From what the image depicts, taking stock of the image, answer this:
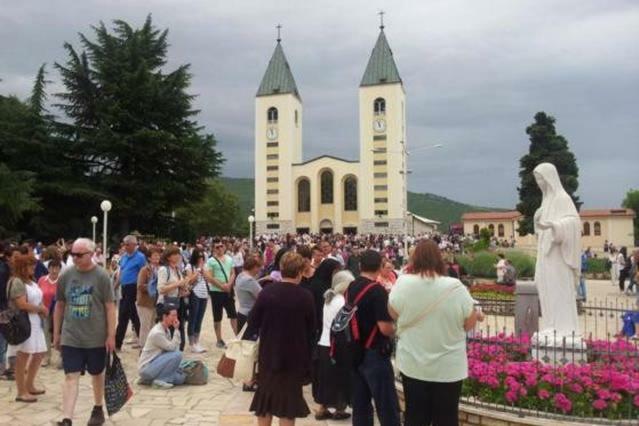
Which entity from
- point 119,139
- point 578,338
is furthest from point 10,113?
A: point 578,338

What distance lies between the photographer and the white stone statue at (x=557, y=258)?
22.1ft

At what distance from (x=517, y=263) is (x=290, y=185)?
5515 centimetres

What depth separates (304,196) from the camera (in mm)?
81312

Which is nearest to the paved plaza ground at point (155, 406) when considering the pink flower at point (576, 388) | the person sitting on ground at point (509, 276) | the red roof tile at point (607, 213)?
the pink flower at point (576, 388)

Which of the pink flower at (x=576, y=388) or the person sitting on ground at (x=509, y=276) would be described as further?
the person sitting on ground at (x=509, y=276)

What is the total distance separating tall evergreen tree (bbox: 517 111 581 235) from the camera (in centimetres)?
4025

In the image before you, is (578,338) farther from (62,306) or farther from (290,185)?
(290,185)

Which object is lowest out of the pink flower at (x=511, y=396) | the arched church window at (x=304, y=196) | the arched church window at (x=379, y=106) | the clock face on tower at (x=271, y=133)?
the pink flower at (x=511, y=396)

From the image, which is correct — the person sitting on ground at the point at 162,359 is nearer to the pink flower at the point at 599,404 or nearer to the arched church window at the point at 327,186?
the pink flower at the point at 599,404

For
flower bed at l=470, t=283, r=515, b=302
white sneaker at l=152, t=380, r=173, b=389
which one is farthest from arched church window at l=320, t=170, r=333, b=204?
white sneaker at l=152, t=380, r=173, b=389

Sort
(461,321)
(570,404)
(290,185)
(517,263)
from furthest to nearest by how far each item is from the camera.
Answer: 1. (290,185)
2. (517,263)
3. (570,404)
4. (461,321)

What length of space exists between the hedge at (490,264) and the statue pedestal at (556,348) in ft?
62.1

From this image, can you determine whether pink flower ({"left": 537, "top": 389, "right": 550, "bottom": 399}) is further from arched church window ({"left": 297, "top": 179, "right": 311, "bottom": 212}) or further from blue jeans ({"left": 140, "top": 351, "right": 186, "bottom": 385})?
arched church window ({"left": 297, "top": 179, "right": 311, "bottom": 212})

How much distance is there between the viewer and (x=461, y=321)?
387 centimetres
